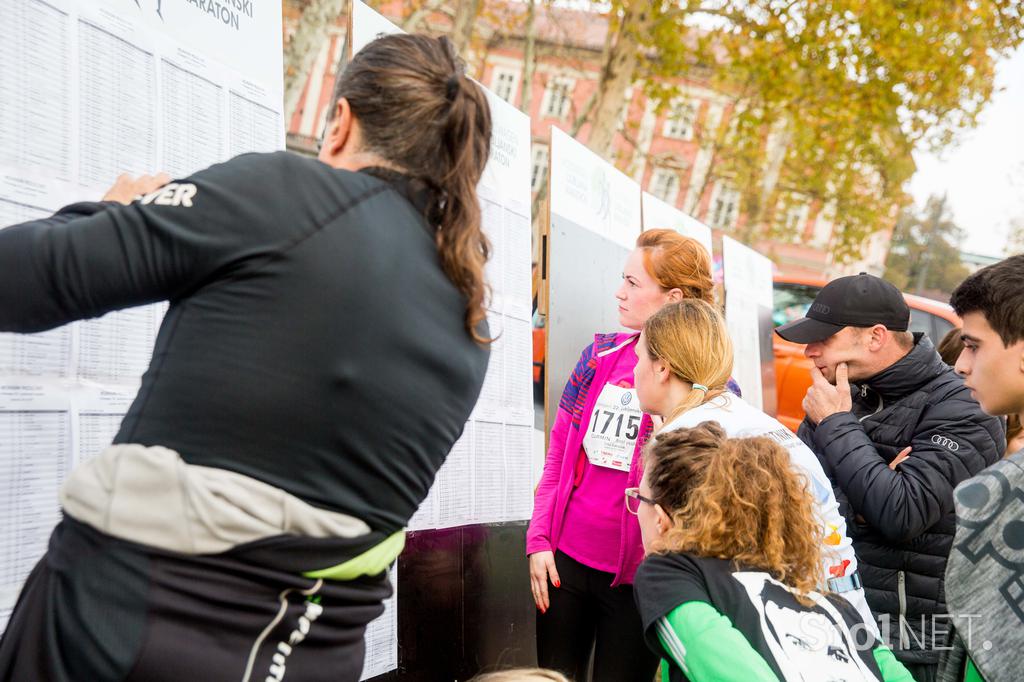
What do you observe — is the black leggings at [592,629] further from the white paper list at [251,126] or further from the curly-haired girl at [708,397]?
the white paper list at [251,126]

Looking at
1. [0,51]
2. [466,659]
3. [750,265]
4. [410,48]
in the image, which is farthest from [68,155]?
[750,265]

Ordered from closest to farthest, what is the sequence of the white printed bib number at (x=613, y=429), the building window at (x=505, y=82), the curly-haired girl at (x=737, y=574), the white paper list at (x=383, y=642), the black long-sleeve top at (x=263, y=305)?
the black long-sleeve top at (x=263, y=305), the curly-haired girl at (x=737, y=574), the white paper list at (x=383, y=642), the white printed bib number at (x=613, y=429), the building window at (x=505, y=82)

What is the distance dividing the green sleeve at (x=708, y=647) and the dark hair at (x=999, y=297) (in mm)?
934

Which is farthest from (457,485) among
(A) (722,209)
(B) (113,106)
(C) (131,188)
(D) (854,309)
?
(A) (722,209)

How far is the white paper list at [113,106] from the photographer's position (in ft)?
6.00

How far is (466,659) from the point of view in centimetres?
324

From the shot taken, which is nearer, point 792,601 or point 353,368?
point 353,368

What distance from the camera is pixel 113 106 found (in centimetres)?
189

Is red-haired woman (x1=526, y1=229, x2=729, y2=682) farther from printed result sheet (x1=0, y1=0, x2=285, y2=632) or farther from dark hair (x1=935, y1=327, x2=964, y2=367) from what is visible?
printed result sheet (x1=0, y1=0, x2=285, y2=632)

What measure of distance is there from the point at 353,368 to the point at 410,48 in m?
0.52

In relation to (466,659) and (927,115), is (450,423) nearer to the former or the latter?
(466,659)

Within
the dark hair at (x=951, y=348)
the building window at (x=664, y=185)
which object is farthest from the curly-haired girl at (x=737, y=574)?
the building window at (x=664, y=185)

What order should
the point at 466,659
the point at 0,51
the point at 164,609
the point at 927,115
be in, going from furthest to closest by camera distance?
the point at 927,115 < the point at 466,659 < the point at 0,51 < the point at 164,609

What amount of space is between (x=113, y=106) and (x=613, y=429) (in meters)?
1.77
